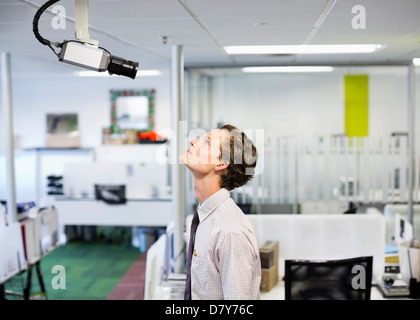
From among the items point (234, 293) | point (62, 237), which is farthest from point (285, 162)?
point (234, 293)

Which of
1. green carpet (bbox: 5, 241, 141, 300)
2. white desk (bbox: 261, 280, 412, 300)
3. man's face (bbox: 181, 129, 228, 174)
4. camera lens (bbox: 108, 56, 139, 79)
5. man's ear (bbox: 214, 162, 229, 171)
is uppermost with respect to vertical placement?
camera lens (bbox: 108, 56, 139, 79)

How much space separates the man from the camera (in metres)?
1.27

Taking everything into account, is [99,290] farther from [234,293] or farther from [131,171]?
[234,293]

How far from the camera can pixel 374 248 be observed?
9.35ft

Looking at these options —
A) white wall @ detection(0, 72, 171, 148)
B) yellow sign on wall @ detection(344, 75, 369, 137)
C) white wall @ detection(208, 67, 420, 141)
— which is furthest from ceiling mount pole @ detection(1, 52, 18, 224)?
yellow sign on wall @ detection(344, 75, 369, 137)

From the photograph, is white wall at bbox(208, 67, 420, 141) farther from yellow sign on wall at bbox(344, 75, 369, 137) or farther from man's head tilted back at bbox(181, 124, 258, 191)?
man's head tilted back at bbox(181, 124, 258, 191)

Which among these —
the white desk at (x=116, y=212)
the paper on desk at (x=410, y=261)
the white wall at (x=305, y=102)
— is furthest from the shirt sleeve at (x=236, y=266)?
the white wall at (x=305, y=102)

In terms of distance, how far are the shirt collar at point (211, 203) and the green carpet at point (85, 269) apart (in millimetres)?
2548

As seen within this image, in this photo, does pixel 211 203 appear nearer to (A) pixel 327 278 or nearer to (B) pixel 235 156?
(B) pixel 235 156

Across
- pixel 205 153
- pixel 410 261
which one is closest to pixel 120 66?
pixel 205 153

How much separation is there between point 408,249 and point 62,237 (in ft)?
14.9

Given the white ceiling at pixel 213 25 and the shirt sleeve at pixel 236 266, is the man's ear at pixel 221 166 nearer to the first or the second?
the shirt sleeve at pixel 236 266

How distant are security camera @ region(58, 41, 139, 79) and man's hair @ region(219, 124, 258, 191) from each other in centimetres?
40

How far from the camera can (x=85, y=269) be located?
4848 mm
